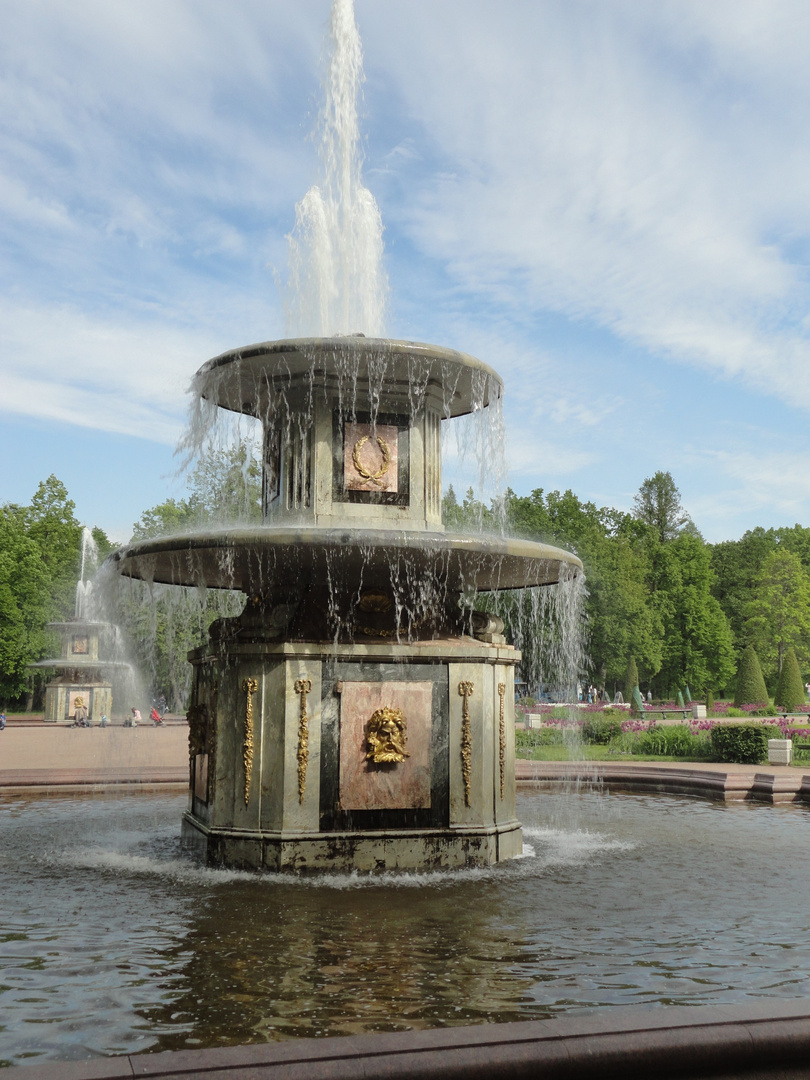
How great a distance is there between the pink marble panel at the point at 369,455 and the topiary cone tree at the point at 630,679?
47396 mm

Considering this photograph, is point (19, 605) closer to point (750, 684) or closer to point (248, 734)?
point (750, 684)

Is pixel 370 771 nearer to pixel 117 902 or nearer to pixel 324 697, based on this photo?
pixel 324 697

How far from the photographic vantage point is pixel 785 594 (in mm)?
74188

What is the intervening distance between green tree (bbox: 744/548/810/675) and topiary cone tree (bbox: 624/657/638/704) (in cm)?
1671

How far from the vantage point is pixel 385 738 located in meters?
10.3

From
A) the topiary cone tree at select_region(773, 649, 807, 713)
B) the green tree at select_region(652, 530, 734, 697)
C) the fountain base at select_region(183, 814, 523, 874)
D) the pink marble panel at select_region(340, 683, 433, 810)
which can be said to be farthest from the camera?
the green tree at select_region(652, 530, 734, 697)

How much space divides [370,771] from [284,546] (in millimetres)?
2683

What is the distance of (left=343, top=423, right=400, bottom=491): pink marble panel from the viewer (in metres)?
11.1

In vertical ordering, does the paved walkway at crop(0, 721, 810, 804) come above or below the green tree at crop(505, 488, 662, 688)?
below

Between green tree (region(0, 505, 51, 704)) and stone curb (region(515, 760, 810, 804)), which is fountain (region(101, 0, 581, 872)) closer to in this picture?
stone curb (region(515, 760, 810, 804))

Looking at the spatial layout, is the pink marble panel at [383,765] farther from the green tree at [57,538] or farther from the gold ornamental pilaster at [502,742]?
the green tree at [57,538]

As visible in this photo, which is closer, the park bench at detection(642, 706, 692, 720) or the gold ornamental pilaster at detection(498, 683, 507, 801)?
the gold ornamental pilaster at detection(498, 683, 507, 801)

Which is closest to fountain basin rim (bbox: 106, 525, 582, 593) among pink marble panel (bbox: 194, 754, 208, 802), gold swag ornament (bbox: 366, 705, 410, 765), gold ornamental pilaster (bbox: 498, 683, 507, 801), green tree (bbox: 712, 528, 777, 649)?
gold ornamental pilaster (bbox: 498, 683, 507, 801)

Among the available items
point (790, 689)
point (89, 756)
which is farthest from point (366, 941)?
point (790, 689)
